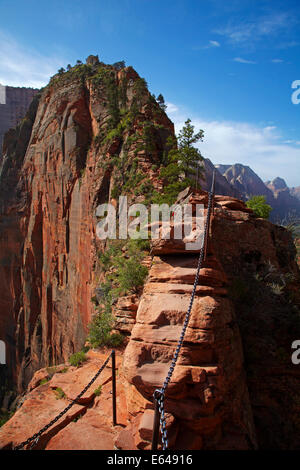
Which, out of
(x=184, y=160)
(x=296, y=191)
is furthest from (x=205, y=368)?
(x=296, y=191)

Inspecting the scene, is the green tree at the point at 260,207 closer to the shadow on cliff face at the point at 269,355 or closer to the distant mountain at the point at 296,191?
the shadow on cliff face at the point at 269,355

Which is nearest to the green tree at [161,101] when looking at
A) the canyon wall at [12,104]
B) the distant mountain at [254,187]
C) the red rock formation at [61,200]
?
the red rock formation at [61,200]

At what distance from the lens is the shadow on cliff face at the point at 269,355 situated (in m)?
5.84

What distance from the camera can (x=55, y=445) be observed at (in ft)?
16.1

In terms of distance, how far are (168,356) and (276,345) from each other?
348 centimetres

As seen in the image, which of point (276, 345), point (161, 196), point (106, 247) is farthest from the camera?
point (106, 247)

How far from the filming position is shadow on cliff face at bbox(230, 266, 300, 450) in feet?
19.2

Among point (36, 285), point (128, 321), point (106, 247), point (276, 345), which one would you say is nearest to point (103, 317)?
point (128, 321)

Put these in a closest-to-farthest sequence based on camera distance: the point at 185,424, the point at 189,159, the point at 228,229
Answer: the point at 185,424 → the point at 228,229 → the point at 189,159

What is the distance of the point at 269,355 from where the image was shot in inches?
257

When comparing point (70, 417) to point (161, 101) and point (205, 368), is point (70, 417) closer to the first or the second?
point (205, 368)

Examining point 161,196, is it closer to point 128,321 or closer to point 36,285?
point 128,321

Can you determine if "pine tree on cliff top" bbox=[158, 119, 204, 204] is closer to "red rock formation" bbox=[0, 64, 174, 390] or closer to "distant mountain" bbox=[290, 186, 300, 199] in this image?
"red rock formation" bbox=[0, 64, 174, 390]

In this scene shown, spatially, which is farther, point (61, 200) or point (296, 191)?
point (296, 191)
